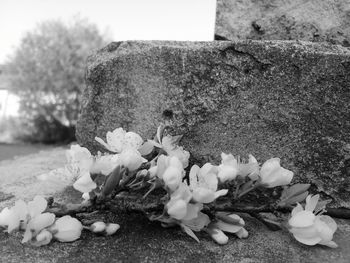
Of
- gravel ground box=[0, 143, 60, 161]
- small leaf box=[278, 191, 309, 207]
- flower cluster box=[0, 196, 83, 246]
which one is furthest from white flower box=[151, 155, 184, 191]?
gravel ground box=[0, 143, 60, 161]

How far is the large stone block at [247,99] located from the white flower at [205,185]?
1.43ft

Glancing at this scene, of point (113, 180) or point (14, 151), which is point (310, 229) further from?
point (14, 151)

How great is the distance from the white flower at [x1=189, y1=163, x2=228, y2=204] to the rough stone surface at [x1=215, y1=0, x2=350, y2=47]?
3.37ft

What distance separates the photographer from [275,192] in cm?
173

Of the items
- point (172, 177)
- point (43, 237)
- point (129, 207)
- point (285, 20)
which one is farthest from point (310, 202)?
point (285, 20)

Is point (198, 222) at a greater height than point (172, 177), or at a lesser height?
lesser

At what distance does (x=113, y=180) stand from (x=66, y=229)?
22 centimetres

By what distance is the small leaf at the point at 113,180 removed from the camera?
1249mm

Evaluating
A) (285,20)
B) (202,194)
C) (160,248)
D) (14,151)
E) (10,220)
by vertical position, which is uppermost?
(285,20)

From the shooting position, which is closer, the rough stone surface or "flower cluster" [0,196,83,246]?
"flower cluster" [0,196,83,246]

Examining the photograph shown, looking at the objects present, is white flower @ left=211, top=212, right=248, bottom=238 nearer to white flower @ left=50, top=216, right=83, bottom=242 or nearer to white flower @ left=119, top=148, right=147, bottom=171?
white flower @ left=119, top=148, right=147, bottom=171

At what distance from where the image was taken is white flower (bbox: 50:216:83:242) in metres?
1.26

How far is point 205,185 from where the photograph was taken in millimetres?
1280

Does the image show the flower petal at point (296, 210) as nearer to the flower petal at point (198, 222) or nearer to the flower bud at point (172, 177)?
the flower petal at point (198, 222)
